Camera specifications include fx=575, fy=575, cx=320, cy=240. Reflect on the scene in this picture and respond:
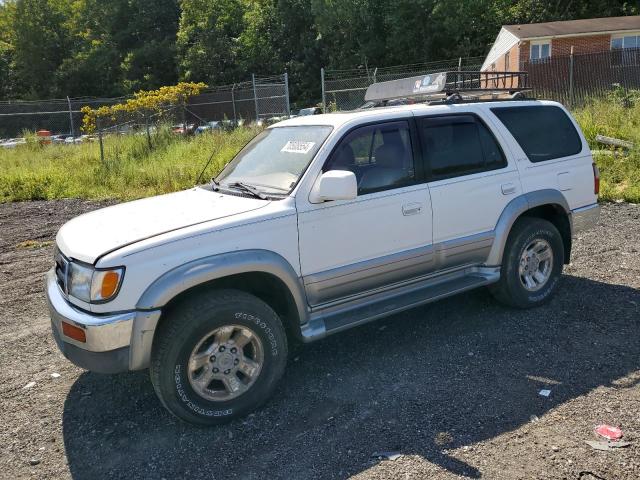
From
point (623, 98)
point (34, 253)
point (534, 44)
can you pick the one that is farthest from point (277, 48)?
point (34, 253)

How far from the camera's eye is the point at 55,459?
3.40 m

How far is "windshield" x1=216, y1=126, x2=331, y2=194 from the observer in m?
4.14

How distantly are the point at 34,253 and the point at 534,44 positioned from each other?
27274mm

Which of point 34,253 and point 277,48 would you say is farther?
point 277,48

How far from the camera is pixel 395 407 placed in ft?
12.3

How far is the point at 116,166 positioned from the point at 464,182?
1181cm

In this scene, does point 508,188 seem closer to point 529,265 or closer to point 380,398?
point 529,265

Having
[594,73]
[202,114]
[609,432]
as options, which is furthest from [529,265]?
[202,114]

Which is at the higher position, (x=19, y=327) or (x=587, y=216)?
(x=587, y=216)

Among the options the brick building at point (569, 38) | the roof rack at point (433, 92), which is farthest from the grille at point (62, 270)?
the brick building at point (569, 38)

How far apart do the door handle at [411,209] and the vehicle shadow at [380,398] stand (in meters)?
1.11

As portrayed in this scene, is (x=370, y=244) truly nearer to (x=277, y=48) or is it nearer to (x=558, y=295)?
(x=558, y=295)

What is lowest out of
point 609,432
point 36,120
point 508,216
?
point 609,432

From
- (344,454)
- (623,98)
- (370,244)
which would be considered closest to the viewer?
(344,454)
